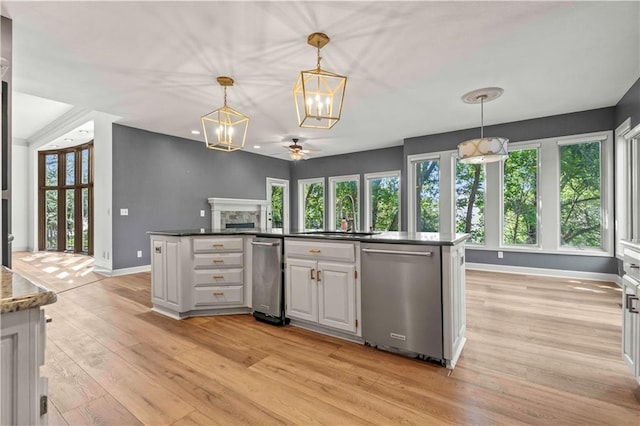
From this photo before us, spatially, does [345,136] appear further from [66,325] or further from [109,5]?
[66,325]

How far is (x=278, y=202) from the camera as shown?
340 inches

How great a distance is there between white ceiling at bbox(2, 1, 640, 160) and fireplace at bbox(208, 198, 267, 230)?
8.45ft

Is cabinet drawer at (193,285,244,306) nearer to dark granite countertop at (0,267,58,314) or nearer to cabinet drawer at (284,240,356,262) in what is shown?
cabinet drawer at (284,240,356,262)

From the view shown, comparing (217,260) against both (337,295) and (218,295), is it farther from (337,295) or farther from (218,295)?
(337,295)

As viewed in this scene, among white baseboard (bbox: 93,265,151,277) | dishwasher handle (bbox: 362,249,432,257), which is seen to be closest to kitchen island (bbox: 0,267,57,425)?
dishwasher handle (bbox: 362,249,432,257)

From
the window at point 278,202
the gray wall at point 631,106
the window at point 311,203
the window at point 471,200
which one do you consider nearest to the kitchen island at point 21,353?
the gray wall at point 631,106

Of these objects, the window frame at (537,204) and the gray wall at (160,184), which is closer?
the window frame at (537,204)

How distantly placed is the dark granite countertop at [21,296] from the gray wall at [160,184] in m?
5.01

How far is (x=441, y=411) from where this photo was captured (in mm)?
1612

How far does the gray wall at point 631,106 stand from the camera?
11.8ft

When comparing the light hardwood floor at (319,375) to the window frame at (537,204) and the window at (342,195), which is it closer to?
the window frame at (537,204)

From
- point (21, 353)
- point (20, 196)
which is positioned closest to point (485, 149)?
point (21, 353)

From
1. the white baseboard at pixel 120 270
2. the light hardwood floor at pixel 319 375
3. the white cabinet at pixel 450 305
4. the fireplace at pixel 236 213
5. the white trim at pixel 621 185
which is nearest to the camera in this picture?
the light hardwood floor at pixel 319 375

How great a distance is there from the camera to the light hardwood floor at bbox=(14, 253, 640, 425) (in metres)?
1.59
